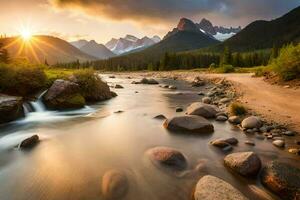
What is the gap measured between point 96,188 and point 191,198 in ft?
9.58

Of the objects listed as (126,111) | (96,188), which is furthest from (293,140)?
(126,111)

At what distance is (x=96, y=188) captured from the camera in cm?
808

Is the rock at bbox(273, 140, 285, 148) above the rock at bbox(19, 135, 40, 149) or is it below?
above

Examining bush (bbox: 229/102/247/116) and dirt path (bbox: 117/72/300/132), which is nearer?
dirt path (bbox: 117/72/300/132)

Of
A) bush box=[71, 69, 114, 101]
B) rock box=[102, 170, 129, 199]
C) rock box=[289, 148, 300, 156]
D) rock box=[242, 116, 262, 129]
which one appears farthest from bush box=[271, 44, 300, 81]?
rock box=[102, 170, 129, 199]

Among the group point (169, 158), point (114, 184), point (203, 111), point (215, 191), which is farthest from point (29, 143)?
point (203, 111)

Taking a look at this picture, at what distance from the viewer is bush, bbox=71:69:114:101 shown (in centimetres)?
2484

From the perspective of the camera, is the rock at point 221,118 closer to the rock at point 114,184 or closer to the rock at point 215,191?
the rock at point 215,191

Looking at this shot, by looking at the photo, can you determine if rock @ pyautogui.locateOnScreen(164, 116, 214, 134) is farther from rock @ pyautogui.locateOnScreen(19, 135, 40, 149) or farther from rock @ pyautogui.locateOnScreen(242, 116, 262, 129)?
rock @ pyautogui.locateOnScreen(19, 135, 40, 149)

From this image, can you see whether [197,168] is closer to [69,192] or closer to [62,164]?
[69,192]

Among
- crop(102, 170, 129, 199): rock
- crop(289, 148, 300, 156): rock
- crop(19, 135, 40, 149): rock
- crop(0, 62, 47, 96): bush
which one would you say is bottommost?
crop(19, 135, 40, 149): rock

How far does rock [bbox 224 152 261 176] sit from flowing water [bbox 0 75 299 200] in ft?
0.92

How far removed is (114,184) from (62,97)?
15.0 meters

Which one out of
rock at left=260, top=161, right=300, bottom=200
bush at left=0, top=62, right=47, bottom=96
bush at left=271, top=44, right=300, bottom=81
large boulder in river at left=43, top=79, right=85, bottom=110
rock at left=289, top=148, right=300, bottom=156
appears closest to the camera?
rock at left=260, top=161, right=300, bottom=200
